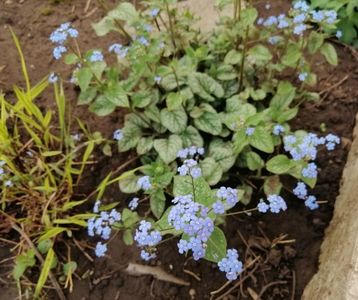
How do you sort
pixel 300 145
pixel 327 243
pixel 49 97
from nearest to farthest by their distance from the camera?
1. pixel 300 145
2. pixel 327 243
3. pixel 49 97

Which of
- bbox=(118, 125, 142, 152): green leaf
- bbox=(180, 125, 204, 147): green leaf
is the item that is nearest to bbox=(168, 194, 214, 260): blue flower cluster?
bbox=(180, 125, 204, 147): green leaf

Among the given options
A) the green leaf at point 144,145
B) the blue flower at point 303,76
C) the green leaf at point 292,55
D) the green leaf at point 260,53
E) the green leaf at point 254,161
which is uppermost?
the green leaf at point 260,53

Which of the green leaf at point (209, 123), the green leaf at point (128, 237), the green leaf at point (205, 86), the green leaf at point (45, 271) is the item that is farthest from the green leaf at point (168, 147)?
the green leaf at point (45, 271)

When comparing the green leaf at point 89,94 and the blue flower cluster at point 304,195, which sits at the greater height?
the green leaf at point 89,94

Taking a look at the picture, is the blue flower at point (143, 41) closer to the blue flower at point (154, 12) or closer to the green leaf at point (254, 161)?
the blue flower at point (154, 12)

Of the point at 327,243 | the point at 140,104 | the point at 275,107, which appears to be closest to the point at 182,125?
the point at 140,104

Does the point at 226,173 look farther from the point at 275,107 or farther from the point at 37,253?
the point at 37,253
